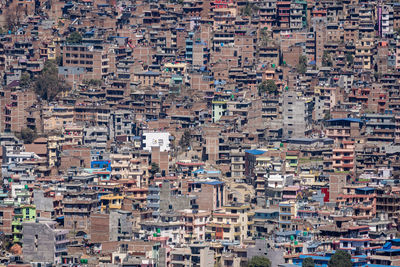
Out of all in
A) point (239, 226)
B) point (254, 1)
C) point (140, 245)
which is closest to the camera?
point (140, 245)

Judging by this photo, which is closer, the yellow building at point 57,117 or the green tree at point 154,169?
the green tree at point 154,169

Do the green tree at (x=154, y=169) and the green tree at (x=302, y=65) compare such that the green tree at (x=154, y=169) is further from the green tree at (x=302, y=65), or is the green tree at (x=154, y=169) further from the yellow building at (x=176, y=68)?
the green tree at (x=302, y=65)

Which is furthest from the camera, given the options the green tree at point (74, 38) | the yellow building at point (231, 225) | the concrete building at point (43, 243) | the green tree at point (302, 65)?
the green tree at point (74, 38)

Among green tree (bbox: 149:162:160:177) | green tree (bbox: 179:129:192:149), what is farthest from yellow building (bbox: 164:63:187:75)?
green tree (bbox: 149:162:160:177)

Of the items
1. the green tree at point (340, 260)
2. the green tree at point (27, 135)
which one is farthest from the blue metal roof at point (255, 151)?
the green tree at point (340, 260)

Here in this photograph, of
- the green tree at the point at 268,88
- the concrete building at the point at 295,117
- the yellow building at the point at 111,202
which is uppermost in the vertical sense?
the green tree at the point at 268,88

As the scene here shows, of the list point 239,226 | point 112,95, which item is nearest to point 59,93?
point 112,95

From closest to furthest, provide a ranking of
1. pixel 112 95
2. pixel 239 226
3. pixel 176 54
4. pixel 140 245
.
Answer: pixel 140 245 → pixel 239 226 → pixel 112 95 → pixel 176 54

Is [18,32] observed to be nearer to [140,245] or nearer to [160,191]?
[160,191]
